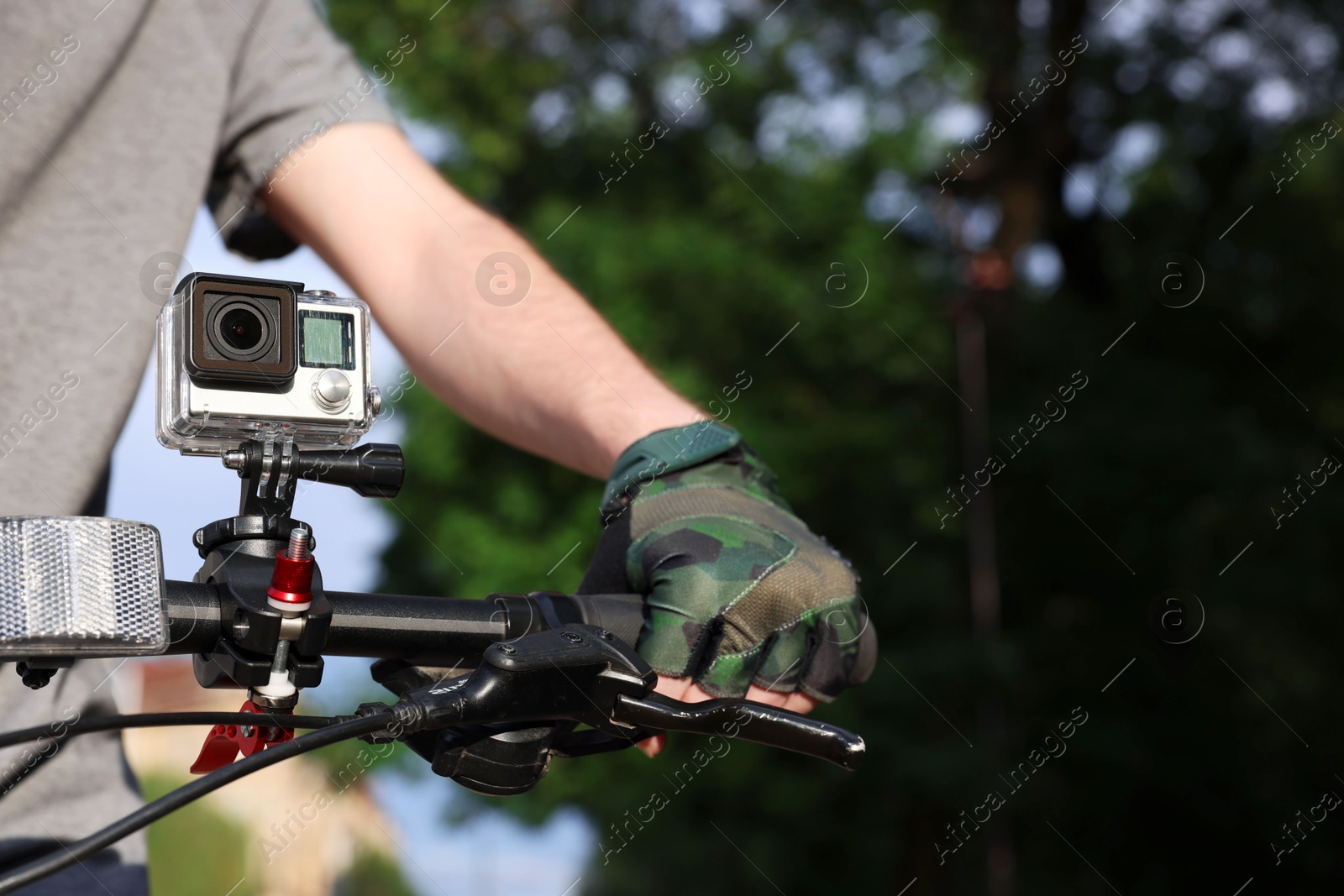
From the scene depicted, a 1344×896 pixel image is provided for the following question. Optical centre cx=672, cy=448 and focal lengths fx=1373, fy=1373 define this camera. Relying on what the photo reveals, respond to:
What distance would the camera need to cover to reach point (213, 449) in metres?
1.05

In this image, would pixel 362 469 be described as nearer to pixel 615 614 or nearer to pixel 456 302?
pixel 615 614

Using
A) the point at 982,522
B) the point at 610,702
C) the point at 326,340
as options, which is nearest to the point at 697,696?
the point at 610,702

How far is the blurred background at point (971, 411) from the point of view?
10.7 metres

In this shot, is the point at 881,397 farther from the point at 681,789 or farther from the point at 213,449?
the point at 213,449

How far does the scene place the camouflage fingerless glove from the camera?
125 centimetres

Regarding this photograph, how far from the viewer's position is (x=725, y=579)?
4.10 feet

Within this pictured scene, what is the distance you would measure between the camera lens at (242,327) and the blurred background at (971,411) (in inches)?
354

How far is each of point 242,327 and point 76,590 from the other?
0.23 meters

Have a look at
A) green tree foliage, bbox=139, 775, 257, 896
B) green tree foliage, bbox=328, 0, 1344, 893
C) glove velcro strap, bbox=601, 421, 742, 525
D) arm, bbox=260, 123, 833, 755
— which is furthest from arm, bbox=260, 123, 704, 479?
green tree foliage, bbox=139, 775, 257, 896

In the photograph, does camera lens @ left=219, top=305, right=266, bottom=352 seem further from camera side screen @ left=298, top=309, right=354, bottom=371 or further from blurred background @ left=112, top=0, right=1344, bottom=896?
blurred background @ left=112, top=0, right=1344, bottom=896

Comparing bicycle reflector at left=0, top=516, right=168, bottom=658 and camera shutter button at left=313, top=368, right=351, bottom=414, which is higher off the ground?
camera shutter button at left=313, top=368, right=351, bottom=414

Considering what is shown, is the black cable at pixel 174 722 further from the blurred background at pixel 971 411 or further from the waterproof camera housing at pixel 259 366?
the blurred background at pixel 971 411

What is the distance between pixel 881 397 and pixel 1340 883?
543 cm

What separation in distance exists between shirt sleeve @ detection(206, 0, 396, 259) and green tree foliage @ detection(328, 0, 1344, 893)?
7.83 meters
